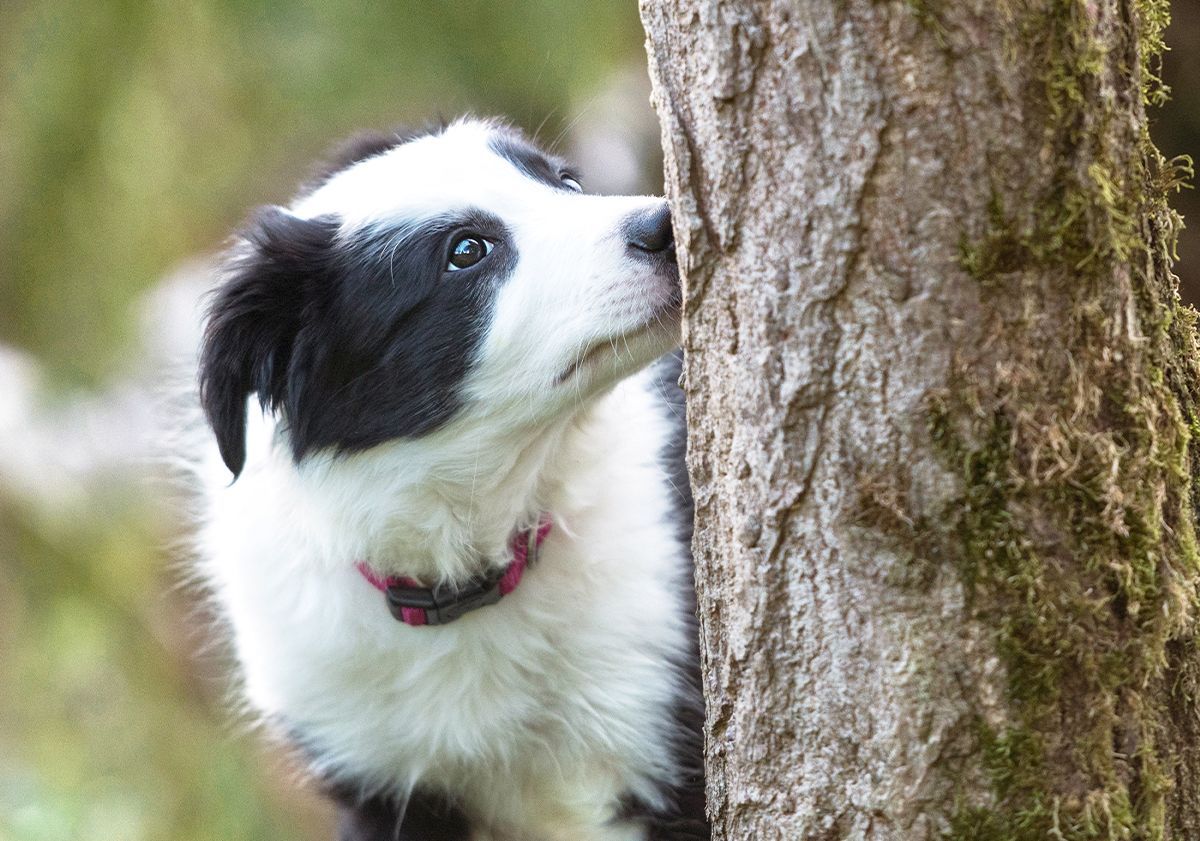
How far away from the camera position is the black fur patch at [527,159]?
2.75m

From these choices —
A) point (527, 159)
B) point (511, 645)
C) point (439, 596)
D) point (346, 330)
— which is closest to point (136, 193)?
point (346, 330)

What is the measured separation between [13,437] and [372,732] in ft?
8.15

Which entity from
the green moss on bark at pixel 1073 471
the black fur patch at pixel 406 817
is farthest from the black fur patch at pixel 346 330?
the green moss on bark at pixel 1073 471

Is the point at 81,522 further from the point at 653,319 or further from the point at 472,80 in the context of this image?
the point at 653,319

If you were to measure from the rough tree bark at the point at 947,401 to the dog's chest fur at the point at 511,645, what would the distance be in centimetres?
100

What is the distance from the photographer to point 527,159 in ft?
9.15

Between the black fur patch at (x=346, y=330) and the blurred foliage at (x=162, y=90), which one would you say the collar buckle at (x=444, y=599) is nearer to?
the black fur patch at (x=346, y=330)

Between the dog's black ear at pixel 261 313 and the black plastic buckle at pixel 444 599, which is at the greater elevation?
the dog's black ear at pixel 261 313

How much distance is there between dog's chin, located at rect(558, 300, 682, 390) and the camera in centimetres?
219

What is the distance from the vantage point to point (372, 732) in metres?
2.81

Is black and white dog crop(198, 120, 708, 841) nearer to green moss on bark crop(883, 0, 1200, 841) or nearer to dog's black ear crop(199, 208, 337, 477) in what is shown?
dog's black ear crop(199, 208, 337, 477)

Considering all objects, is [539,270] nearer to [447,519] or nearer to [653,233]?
[653,233]

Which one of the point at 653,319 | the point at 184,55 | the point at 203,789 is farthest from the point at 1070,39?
the point at 203,789

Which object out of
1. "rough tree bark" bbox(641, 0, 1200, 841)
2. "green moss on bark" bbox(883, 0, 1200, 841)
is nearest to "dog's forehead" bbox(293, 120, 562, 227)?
"rough tree bark" bbox(641, 0, 1200, 841)
